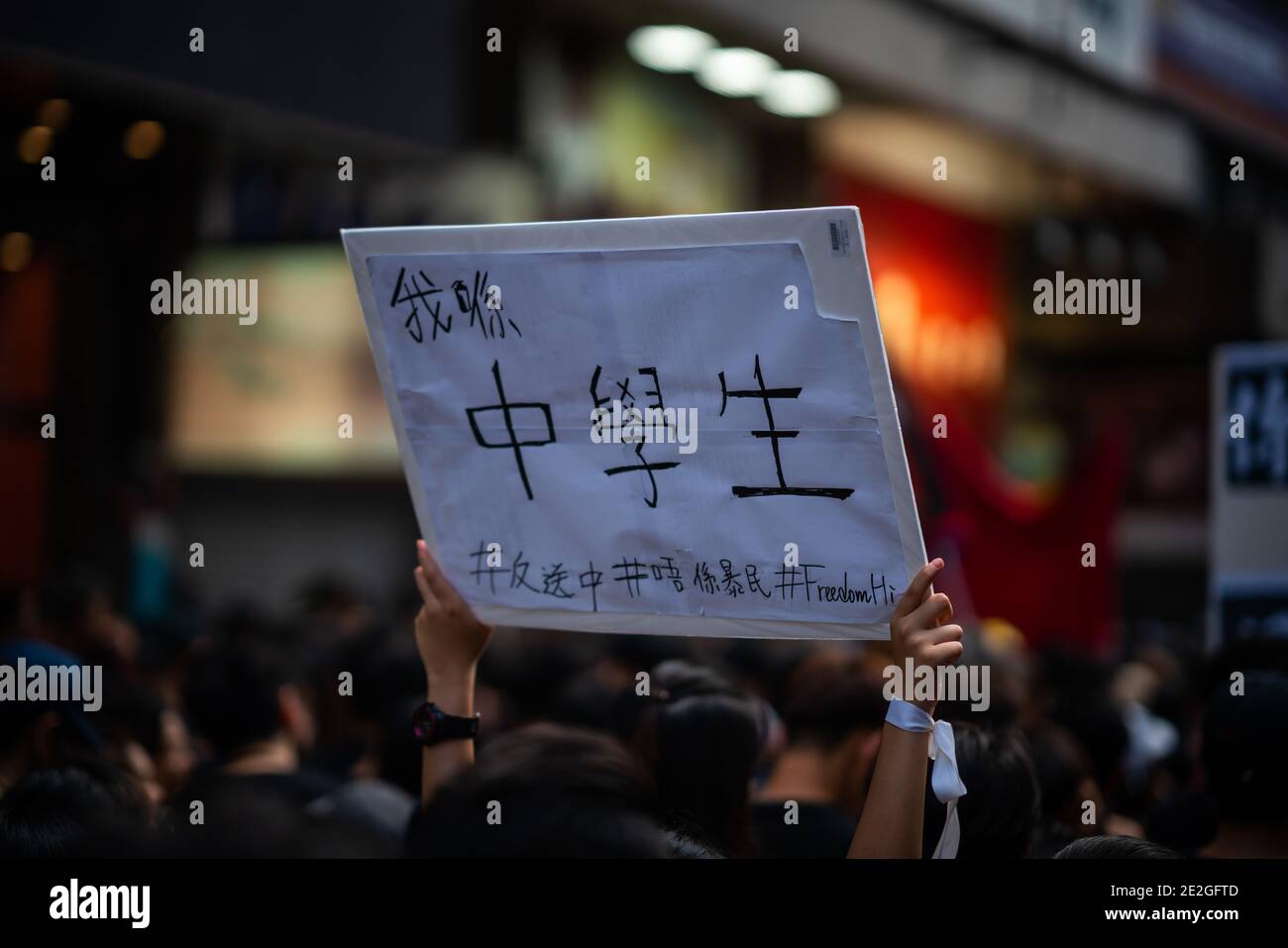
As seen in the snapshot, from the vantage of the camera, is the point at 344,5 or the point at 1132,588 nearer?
the point at 344,5

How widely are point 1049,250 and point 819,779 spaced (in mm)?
15992

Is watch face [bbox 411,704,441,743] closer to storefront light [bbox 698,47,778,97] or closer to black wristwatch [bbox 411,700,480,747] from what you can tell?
black wristwatch [bbox 411,700,480,747]

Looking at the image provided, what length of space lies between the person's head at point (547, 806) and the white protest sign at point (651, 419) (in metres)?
1.00

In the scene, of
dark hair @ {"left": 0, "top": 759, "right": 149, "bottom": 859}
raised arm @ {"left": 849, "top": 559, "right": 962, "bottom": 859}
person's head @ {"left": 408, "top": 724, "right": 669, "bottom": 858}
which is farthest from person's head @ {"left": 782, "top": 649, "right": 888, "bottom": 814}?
person's head @ {"left": 408, "top": 724, "right": 669, "bottom": 858}

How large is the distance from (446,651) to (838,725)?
174cm

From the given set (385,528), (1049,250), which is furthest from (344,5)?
(1049,250)

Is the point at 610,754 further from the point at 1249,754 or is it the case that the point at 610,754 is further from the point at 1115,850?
the point at 1249,754

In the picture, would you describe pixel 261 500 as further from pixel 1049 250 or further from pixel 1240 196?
pixel 1240 196

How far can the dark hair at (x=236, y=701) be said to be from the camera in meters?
4.59

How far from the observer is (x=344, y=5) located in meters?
6.69

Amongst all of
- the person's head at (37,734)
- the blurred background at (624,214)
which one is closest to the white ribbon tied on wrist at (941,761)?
the person's head at (37,734)

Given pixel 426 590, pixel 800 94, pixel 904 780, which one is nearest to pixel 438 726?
pixel 426 590

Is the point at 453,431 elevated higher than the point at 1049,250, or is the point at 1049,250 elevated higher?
the point at 1049,250

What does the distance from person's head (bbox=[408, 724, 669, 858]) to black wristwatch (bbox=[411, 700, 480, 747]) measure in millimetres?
1038
